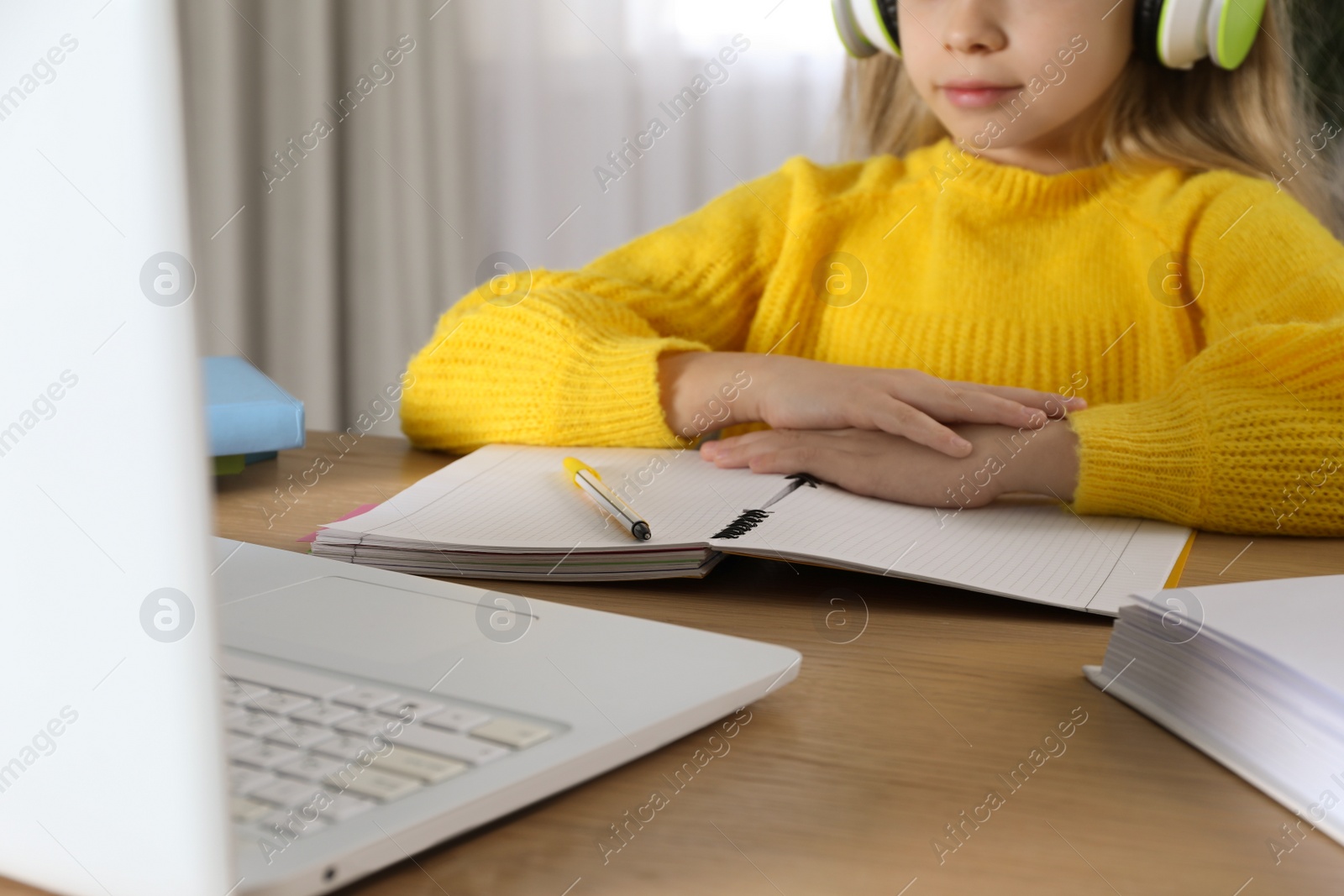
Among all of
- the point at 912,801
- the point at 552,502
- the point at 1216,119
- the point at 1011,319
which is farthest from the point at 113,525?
the point at 1216,119

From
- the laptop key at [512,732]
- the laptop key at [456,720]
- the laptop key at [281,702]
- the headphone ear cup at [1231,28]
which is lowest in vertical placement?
the laptop key at [512,732]

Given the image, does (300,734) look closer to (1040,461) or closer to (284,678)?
(284,678)

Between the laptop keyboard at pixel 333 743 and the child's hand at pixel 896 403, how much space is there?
1.48ft

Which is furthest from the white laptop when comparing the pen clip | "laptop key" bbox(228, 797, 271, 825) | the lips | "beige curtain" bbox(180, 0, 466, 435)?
"beige curtain" bbox(180, 0, 466, 435)

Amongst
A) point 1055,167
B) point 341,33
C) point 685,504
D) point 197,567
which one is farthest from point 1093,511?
point 341,33

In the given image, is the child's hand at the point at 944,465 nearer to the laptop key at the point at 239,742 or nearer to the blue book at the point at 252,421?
the blue book at the point at 252,421

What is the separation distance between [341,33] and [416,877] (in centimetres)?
212

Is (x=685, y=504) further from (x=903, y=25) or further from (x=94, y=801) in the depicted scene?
(x=903, y=25)

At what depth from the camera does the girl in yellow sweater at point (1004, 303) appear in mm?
718

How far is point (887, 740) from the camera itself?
1.25 feet

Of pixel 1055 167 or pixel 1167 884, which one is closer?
pixel 1167 884

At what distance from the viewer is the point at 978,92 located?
3.20 feet

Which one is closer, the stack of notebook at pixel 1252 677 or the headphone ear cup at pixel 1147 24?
the stack of notebook at pixel 1252 677

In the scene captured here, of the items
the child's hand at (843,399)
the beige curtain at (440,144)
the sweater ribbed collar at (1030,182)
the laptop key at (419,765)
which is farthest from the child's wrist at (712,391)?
the beige curtain at (440,144)
